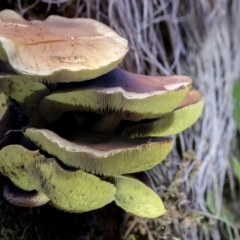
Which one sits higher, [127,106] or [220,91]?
[127,106]

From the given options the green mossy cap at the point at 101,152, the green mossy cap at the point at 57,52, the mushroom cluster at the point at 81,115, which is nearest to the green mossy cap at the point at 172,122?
the mushroom cluster at the point at 81,115

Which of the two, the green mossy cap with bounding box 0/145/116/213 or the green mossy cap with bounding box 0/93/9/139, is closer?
the green mossy cap with bounding box 0/145/116/213

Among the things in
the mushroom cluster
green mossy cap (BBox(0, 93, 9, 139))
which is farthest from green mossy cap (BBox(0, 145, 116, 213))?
green mossy cap (BBox(0, 93, 9, 139))

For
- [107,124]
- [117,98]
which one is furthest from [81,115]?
[117,98]

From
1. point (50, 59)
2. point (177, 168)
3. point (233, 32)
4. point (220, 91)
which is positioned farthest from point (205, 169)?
point (50, 59)

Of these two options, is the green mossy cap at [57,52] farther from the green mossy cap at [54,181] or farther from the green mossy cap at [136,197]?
the green mossy cap at [136,197]

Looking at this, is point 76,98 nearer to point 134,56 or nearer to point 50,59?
point 50,59

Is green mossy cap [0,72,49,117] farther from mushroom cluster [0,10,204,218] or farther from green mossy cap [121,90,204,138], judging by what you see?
green mossy cap [121,90,204,138]

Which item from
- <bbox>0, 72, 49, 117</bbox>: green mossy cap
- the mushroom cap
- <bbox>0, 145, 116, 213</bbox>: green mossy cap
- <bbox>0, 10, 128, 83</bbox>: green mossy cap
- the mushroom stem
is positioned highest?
<bbox>0, 10, 128, 83</bbox>: green mossy cap
